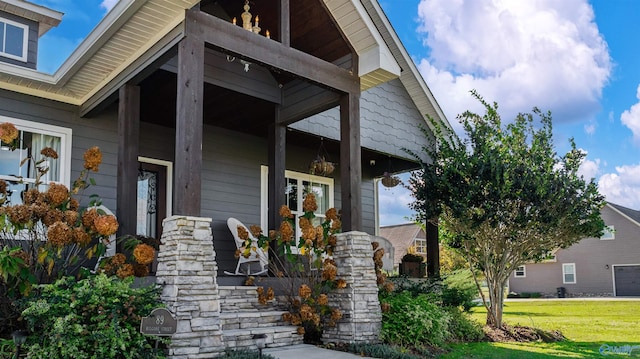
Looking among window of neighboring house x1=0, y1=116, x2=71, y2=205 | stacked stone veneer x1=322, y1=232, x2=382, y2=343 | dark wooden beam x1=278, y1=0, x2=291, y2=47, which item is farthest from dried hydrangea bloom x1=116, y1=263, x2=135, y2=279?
dark wooden beam x1=278, y1=0, x2=291, y2=47

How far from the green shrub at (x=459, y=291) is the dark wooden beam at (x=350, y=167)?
3350mm

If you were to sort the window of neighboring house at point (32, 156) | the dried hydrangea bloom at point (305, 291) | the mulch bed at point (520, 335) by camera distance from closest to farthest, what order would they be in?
the dried hydrangea bloom at point (305, 291) → the window of neighboring house at point (32, 156) → the mulch bed at point (520, 335)

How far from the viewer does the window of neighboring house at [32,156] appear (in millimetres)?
7281

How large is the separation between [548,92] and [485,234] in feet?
23.3

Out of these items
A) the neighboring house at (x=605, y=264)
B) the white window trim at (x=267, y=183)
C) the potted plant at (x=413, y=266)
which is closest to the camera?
the white window trim at (x=267, y=183)

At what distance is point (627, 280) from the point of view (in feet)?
96.4

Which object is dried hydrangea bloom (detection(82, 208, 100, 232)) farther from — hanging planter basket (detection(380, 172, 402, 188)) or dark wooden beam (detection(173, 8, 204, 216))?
hanging planter basket (detection(380, 172, 402, 188))

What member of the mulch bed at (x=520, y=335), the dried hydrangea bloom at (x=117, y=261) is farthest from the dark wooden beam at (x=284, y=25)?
the mulch bed at (x=520, y=335)

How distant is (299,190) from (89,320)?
6.10 m

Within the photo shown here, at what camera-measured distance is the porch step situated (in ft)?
17.8

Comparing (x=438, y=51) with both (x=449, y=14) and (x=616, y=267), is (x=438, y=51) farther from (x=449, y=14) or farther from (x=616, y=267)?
(x=616, y=267)

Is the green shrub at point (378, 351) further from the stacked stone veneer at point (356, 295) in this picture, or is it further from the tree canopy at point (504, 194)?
the tree canopy at point (504, 194)

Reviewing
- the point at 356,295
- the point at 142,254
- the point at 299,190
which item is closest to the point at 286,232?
Answer: the point at 356,295

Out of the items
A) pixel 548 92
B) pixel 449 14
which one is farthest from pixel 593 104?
pixel 449 14
